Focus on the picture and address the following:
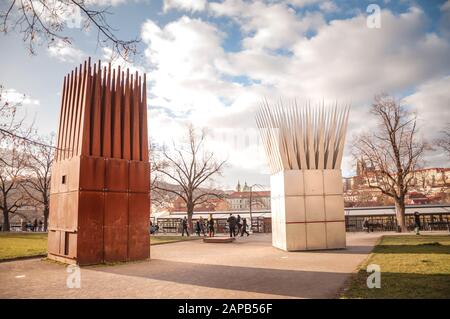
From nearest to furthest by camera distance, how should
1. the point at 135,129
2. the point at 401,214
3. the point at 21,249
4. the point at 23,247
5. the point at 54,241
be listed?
the point at 54,241
the point at 135,129
the point at 21,249
the point at 23,247
the point at 401,214

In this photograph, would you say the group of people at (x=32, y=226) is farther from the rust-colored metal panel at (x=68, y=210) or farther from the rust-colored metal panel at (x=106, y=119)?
the rust-colored metal panel at (x=106, y=119)

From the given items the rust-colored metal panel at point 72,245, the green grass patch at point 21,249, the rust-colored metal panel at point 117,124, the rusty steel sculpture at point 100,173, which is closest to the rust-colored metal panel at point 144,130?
the rusty steel sculpture at point 100,173

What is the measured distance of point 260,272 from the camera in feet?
30.2

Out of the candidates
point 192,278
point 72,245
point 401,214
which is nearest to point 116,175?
point 72,245

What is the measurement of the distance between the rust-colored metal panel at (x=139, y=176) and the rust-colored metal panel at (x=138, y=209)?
8.8 inches

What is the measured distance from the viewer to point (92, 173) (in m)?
11.3

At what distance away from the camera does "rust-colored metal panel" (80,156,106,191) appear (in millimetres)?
11055

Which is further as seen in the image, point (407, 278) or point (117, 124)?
point (117, 124)

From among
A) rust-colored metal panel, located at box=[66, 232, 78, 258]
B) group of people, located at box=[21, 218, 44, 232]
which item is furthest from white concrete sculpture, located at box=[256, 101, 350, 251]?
group of people, located at box=[21, 218, 44, 232]

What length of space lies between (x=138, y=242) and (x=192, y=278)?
14.5ft

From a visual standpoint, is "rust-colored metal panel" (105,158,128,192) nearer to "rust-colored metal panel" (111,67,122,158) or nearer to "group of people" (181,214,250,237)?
"rust-colored metal panel" (111,67,122,158)

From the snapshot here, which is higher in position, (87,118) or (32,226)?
(87,118)

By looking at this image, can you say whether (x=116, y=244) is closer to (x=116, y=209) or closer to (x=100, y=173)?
(x=116, y=209)
